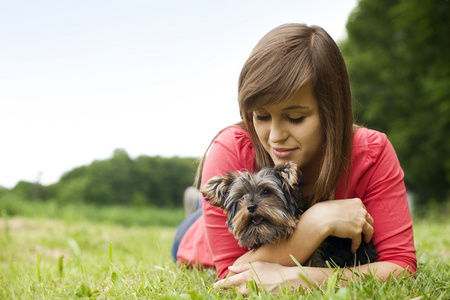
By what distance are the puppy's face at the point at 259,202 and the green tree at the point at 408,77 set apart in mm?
9592

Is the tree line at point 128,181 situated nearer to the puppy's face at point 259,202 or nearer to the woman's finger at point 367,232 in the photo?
the puppy's face at point 259,202

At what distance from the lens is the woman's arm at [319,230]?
2.49 metres

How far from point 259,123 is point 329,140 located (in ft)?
1.60

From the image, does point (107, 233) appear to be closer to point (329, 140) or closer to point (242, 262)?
point (242, 262)

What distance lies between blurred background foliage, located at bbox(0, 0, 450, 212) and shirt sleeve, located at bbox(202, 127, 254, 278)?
5.97 m

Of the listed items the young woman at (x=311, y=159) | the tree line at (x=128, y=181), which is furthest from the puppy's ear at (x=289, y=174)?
the tree line at (x=128, y=181)

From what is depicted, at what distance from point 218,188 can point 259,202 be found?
30 centimetres

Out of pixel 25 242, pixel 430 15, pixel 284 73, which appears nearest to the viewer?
pixel 284 73

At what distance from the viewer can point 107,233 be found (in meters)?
7.74

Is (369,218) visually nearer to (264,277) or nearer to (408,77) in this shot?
(264,277)

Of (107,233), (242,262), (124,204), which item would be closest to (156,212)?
(124,204)

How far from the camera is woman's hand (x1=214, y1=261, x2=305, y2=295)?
2.33 meters

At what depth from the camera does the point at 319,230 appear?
249cm

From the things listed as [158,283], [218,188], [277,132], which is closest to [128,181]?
[218,188]
